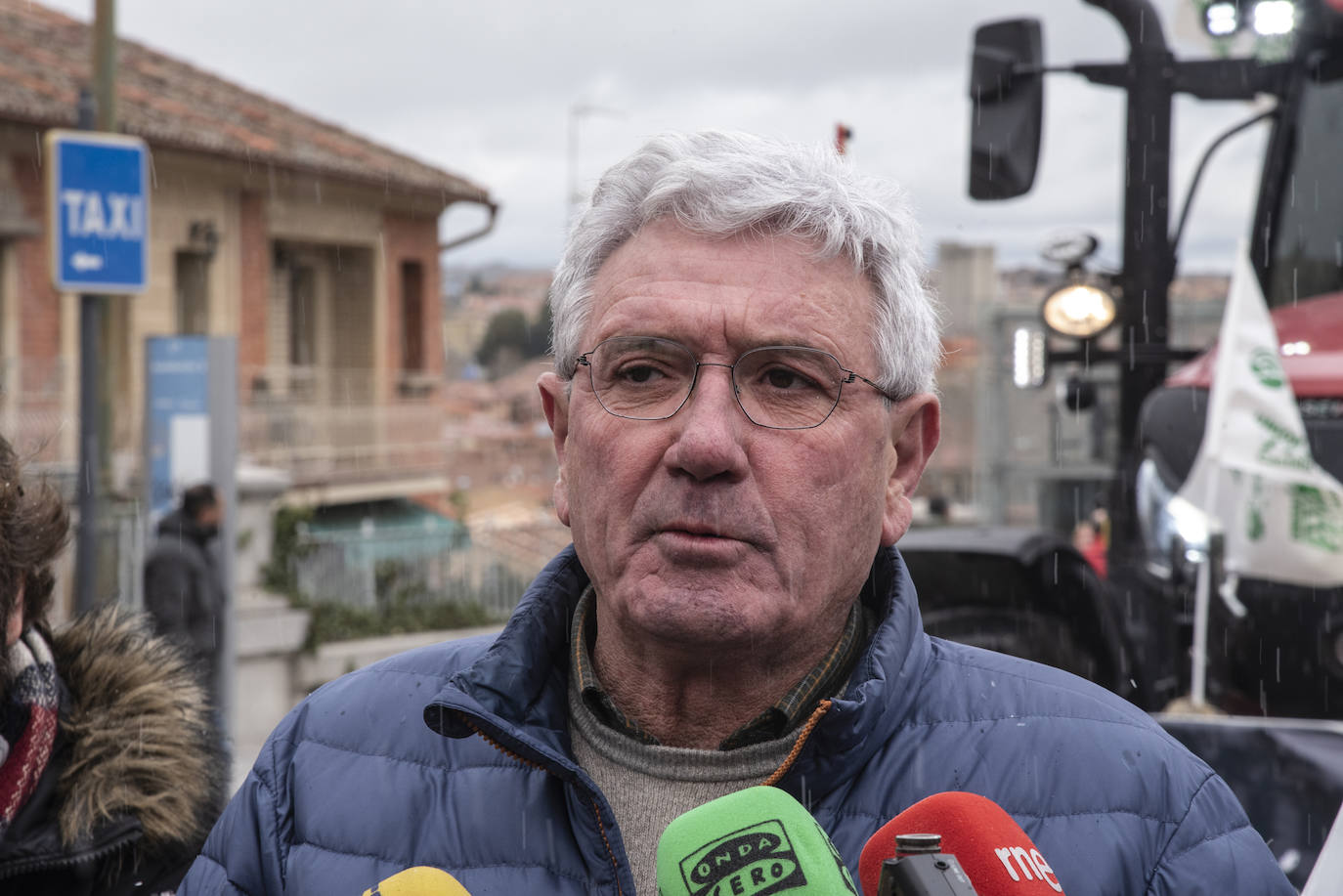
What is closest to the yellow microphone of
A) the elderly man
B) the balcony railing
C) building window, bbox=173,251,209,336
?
the elderly man

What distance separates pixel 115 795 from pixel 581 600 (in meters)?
0.78

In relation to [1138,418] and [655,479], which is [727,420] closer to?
[655,479]

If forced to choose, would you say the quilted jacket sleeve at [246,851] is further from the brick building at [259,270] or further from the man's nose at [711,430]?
the brick building at [259,270]

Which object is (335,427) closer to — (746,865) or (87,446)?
(87,446)

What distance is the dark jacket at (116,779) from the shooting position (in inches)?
85.0

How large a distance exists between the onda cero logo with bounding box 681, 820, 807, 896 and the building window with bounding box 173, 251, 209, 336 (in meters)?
18.0

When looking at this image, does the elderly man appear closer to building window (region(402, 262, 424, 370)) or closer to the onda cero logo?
the onda cero logo

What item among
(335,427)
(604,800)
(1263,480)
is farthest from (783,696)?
(335,427)

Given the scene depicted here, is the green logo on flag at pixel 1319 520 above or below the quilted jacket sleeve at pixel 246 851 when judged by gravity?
above

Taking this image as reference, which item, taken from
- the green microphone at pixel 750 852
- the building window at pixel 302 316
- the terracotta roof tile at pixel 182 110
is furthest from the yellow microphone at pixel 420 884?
the building window at pixel 302 316

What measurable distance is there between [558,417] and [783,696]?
568 millimetres

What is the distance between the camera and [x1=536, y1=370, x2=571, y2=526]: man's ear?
2125mm

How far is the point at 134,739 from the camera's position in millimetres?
2297

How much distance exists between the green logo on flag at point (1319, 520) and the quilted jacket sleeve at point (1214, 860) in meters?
2.62
